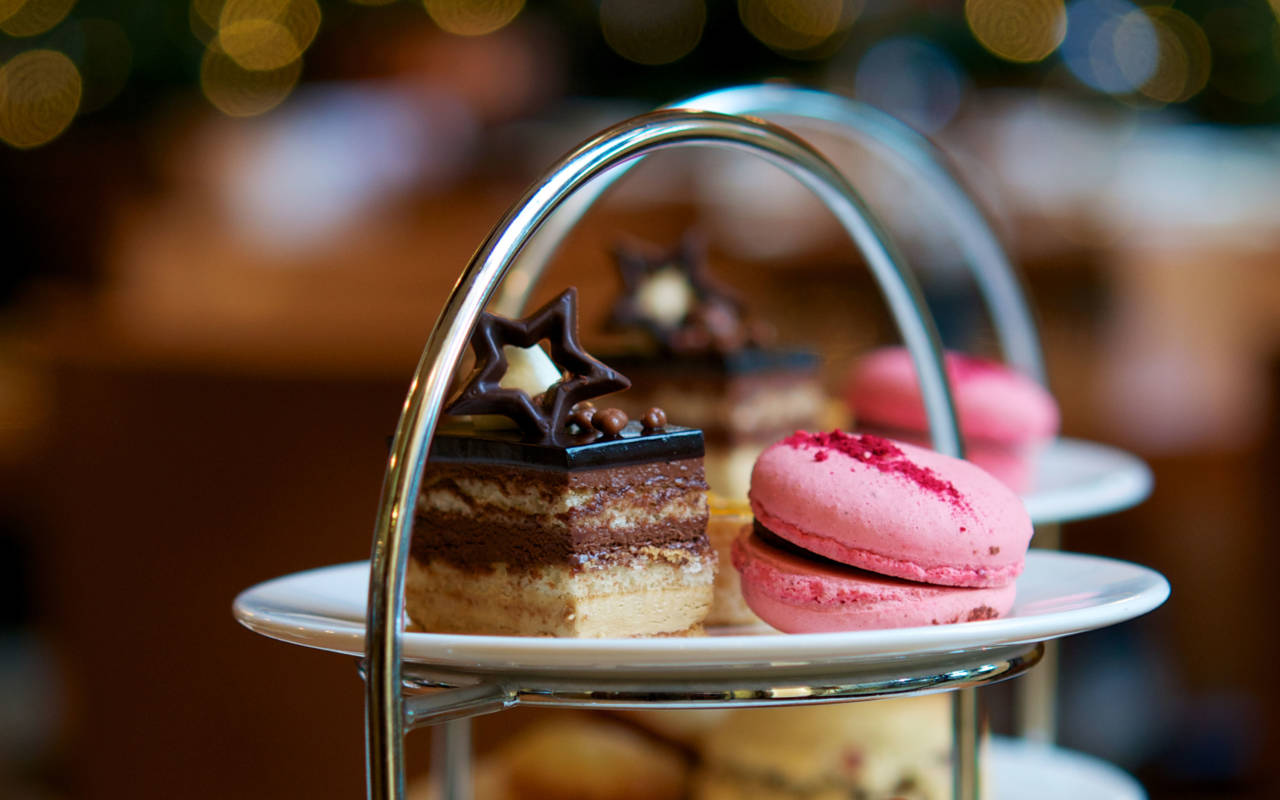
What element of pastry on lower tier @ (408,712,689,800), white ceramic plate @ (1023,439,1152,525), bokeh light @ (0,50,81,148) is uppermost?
bokeh light @ (0,50,81,148)

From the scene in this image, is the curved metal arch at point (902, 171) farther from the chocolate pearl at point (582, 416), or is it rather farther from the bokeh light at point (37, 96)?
the bokeh light at point (37, 96)

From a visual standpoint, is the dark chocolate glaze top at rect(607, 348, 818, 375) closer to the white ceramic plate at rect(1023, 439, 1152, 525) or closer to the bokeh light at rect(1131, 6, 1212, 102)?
the white ceramic plate at rect(1023, 439, 1152, 525)

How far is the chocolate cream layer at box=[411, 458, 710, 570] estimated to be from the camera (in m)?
0.67

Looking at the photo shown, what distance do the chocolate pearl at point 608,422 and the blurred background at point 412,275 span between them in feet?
2.50

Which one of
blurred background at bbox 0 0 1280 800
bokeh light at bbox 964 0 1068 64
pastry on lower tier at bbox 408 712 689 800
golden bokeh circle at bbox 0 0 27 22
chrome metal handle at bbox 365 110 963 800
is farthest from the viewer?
bokeh light at bbox 964 0 1068 64

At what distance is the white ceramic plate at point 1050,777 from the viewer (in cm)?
100

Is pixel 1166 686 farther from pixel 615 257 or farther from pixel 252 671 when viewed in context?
pixel 615 257

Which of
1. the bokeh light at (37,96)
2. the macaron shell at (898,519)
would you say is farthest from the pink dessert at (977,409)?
the bokeh light at (37,96)

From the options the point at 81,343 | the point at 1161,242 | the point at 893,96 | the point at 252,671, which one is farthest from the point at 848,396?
the point at 893,96

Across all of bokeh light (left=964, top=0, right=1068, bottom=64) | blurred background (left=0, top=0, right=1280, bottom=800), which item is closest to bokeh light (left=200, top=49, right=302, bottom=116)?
blurred background (left=0, top=0, right=1280, bottom=800)

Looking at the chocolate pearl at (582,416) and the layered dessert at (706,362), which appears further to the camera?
the layered dessert at (706,362)

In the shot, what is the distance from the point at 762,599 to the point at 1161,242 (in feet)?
10.2

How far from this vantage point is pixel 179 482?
2.43 metres

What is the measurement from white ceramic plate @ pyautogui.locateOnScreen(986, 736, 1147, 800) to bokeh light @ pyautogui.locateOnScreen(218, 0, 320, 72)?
410 centimetres
